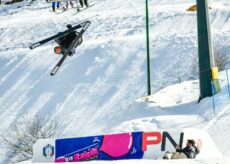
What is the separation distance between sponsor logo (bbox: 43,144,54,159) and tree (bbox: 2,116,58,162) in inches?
581

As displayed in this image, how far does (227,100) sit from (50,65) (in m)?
17.5

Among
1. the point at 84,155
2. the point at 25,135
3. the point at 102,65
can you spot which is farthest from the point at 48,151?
the point at 102,65

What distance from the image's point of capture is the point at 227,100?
860 inches

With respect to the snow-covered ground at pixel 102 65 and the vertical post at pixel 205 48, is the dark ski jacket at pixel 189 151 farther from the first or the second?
the snow-covered ground at pixel 102 65

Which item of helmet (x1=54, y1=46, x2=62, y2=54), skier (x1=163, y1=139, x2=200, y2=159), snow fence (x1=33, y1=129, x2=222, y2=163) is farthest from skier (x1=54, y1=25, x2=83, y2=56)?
snow fence (x1=33, y1=129, x2=222, y2=163)

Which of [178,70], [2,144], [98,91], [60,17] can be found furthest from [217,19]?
[2,144]

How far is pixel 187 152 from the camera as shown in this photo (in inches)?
577

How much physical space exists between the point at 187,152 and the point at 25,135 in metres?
19.2

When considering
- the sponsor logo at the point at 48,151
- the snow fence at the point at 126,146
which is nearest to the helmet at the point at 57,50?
the snow fence at the point at 126,146

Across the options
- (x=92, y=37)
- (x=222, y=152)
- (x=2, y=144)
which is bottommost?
(x=2, y=144)

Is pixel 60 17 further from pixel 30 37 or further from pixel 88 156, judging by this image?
pixel 88 156

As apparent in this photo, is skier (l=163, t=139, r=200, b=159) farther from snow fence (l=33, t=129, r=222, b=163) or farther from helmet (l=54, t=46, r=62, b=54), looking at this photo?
helmet (l=54, t=46, r=62, b=54)

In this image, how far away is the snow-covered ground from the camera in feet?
108

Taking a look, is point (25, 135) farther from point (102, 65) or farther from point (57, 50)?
point (57, 50)
